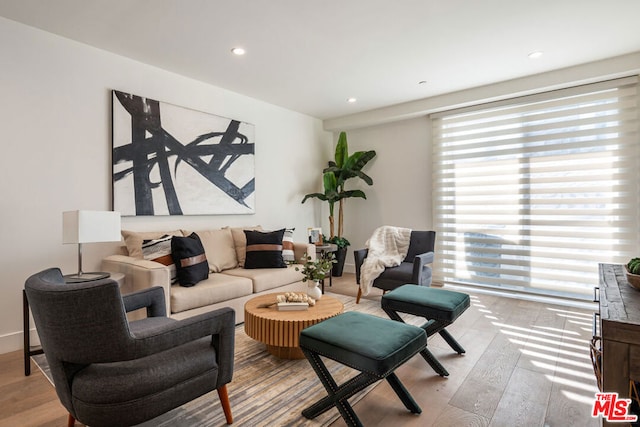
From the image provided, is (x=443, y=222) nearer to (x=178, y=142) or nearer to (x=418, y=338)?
(x=418, y=338)

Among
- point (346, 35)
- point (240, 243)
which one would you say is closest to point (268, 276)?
point (240, 243)

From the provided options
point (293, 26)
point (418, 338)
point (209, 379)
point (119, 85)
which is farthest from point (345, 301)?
point (119, 85)

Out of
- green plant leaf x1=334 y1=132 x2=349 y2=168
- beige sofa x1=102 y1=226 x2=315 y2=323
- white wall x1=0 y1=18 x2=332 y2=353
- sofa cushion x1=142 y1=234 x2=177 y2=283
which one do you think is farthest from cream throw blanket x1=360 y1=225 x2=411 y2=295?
white wall x1=0 y1=18 x2=332 y2=353

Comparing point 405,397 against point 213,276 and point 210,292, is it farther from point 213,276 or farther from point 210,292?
point 213,276

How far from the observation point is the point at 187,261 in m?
2.92

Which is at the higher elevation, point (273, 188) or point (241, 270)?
point (273, 188)

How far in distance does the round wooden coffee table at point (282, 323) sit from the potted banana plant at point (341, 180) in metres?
2.71

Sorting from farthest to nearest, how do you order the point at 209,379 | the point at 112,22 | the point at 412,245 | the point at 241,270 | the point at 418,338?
the point at 412,245
the point at 241,270
the point at 112,22
the point at 418,338
the point at 209,379

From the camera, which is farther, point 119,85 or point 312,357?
point 119,85

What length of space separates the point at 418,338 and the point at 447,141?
3.63 metres

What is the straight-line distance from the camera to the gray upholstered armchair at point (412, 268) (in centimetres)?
351

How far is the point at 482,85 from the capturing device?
13.5 feet

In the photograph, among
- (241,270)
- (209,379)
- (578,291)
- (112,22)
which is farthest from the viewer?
(578,291)

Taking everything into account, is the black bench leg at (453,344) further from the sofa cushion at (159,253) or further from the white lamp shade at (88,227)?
the white lamp shade at (88,227)
